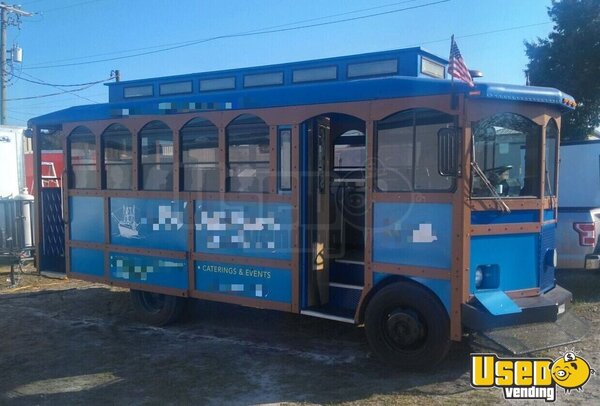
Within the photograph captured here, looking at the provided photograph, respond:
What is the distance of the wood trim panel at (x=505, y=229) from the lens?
516 centimetres

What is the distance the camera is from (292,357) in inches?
238

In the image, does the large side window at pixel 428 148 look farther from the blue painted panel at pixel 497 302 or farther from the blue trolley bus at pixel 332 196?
the blue painted panel at pixel 497 302

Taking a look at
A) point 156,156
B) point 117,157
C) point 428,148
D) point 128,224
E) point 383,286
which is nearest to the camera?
point 428,148

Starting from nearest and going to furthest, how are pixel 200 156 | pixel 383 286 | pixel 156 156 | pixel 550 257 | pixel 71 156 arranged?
pixel 383 286, pixel 550 257, pixel 200 156, pixel 156 156, pixel 71 156

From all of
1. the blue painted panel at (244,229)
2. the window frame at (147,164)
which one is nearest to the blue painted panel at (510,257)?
the blue painted panel at (244,229)

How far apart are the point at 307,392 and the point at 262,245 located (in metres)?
1.78

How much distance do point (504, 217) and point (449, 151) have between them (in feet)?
2.82

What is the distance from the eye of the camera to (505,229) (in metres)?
5.34

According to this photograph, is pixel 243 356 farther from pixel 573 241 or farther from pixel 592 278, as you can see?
pixel 592 278

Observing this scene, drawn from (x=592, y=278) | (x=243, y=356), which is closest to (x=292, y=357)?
(x=243, y=356)

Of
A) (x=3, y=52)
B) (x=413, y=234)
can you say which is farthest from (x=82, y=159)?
(x=3, y=52)

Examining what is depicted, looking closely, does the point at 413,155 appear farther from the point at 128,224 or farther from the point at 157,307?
the point at 157,307

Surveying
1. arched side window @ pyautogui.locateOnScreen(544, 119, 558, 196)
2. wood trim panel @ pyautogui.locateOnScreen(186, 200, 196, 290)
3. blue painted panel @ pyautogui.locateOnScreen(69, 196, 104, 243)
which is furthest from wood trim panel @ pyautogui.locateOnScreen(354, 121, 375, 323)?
blue painted panel @ pyautogui.locateOnScreen(69, 196, 104, 243)

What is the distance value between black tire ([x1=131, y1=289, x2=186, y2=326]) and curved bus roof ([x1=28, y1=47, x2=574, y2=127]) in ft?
7.66
